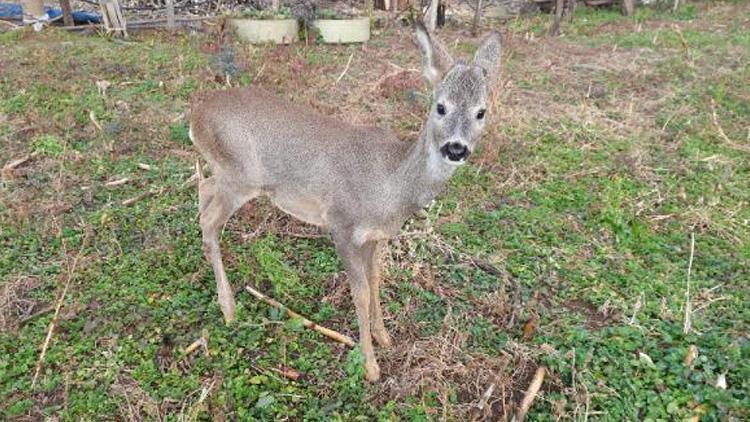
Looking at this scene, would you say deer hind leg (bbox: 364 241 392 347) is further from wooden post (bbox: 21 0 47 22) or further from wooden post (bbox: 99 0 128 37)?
wooden post (bbox: 21 0 47 22)

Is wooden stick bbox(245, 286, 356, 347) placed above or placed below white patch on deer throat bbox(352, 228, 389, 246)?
below

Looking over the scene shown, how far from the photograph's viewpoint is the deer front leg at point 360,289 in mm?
2938

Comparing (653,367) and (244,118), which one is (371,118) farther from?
(653,367)

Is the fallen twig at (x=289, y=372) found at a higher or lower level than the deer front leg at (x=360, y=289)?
lower

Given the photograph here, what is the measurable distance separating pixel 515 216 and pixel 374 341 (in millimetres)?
1692

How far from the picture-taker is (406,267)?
379 centimetres

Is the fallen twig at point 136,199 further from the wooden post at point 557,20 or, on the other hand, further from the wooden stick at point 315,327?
the wooden post at point 557,20

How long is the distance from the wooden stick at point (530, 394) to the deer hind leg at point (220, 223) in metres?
1.66

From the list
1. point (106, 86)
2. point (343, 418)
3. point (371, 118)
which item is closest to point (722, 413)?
point (343, 418)

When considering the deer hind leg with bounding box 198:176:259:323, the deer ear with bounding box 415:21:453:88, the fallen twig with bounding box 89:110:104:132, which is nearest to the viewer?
the deer ear with bounding box 415:21:453:88

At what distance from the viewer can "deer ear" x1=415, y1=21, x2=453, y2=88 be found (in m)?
2.74

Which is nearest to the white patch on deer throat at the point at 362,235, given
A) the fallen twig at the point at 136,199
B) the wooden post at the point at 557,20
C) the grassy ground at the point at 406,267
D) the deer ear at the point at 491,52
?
the grassy ground at the point at 406,267

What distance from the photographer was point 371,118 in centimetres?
597

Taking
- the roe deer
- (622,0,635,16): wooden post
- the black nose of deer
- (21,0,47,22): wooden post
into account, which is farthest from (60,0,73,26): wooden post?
(622,0,635,16): wooden post
